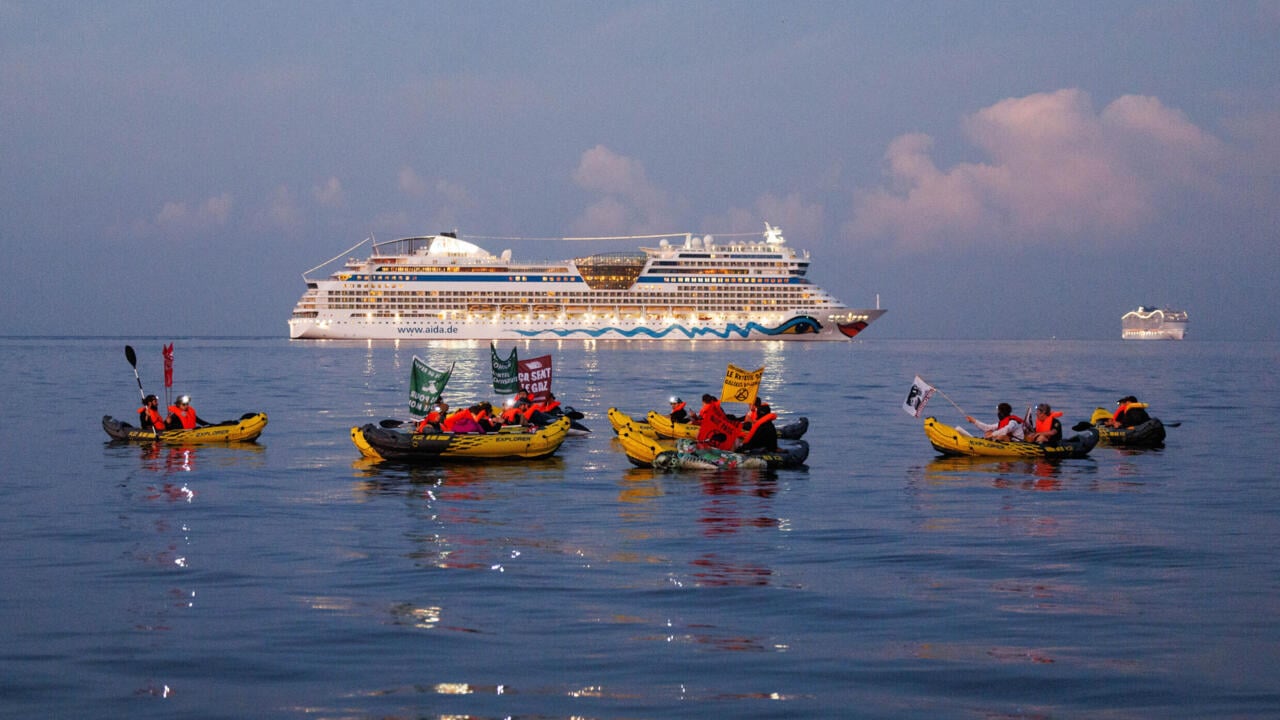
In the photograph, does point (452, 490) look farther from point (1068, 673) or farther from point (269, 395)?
point (269, 395)

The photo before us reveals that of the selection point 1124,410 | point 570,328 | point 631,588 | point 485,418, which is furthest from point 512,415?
point 570,328

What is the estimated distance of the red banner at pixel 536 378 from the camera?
98.7 ft

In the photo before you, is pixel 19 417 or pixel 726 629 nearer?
pixel 726 629

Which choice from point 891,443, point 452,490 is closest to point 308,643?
point 452,490

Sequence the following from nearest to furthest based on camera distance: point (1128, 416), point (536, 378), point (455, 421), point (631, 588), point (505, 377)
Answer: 1. point (631, 588)
2. point (455, 421)
3. point (1128, 416)
4. point (536, 378)
5. point (505, 377)

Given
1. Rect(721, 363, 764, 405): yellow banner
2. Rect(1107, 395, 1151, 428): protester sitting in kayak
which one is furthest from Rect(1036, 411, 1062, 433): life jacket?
Rect(721, 363, 764, 405): yellow banner

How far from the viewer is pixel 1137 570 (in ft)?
44.7

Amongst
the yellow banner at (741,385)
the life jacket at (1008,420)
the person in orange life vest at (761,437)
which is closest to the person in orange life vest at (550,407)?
the yellow banner at (741,385)

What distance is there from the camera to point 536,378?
1193 inches

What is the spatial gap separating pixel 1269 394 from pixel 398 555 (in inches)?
2070

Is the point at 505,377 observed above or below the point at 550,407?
above

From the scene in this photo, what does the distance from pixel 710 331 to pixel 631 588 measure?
435ft

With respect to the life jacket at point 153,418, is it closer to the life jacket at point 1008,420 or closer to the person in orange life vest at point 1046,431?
the life jacket at point 1008,420

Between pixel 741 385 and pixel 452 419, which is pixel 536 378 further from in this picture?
pixel 741 385
